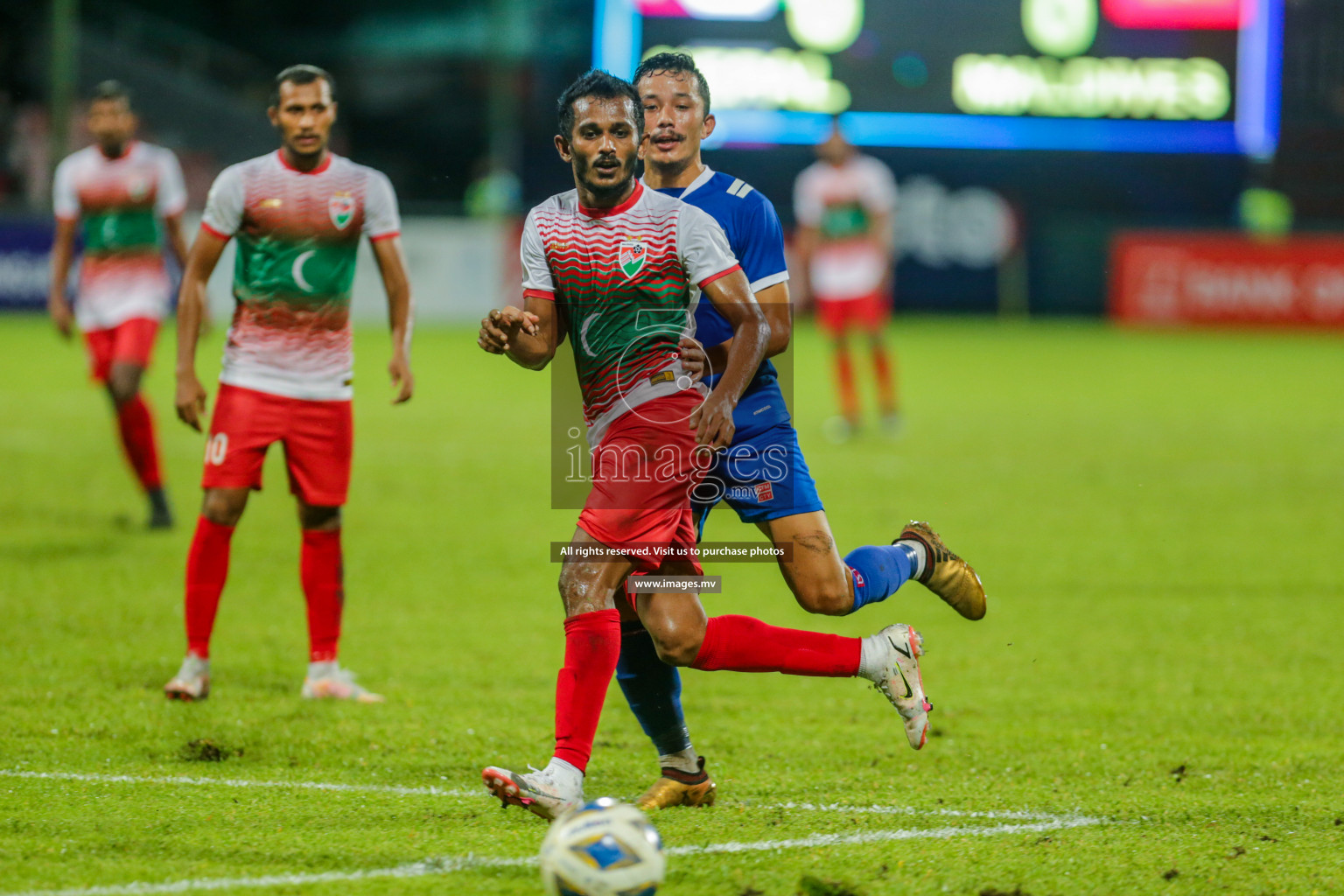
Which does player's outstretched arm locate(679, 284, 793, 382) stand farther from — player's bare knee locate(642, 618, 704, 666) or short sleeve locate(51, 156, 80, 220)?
short sleeve locate(51, 156, 80, 220)

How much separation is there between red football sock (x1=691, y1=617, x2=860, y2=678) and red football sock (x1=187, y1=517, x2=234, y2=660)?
2.01m

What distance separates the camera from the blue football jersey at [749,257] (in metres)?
4.35

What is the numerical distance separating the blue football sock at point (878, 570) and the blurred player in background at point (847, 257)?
807 cm

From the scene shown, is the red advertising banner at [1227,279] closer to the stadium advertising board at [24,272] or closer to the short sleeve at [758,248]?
the stadium advertising board at [24,272]

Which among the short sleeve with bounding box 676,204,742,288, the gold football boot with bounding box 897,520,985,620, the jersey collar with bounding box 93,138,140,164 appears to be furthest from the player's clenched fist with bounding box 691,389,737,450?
the jersey collar with bounding box 93,138,140,164

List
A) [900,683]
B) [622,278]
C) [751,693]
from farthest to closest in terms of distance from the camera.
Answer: [751,693], [900,683], [622,278]

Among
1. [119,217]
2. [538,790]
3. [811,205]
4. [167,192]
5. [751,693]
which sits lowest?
[751,693]

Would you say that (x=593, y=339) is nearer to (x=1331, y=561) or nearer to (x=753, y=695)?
(x=753, y=695)

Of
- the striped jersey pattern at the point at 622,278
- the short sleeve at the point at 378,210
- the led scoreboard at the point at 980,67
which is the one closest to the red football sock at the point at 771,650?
the striped jersey pattern at the point at 622,278

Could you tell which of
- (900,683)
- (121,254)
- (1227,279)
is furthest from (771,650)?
(1227,279)

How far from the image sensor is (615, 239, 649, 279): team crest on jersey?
3990mm

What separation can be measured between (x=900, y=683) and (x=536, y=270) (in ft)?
5.00

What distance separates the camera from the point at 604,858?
3.31m

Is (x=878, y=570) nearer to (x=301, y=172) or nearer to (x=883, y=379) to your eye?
(x=301, y=172)
